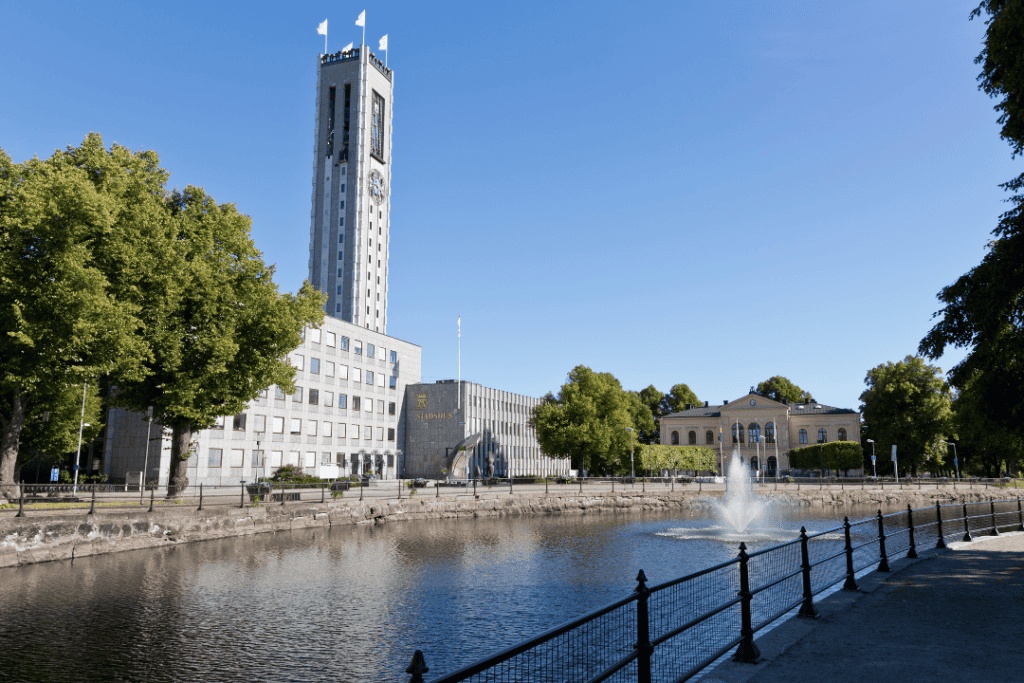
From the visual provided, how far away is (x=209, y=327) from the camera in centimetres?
2978

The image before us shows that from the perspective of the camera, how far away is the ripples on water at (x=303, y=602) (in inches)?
399

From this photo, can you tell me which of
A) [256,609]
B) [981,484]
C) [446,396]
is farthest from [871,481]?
[256,609]

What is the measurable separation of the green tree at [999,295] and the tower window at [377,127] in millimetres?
102702

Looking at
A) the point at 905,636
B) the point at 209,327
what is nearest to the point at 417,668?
the point at 905,636

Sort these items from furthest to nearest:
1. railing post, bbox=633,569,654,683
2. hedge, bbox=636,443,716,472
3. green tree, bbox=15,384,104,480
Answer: hedge, bbox=636,443,716,472
green tree, bbox=15,384,104,480
railing post, bbox=633,569,654,683

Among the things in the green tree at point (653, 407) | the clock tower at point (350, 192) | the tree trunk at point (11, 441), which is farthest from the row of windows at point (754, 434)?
the tree trunk at point (11, 441)

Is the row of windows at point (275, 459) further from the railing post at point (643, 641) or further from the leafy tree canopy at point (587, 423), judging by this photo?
the railing post at point (643, 641)

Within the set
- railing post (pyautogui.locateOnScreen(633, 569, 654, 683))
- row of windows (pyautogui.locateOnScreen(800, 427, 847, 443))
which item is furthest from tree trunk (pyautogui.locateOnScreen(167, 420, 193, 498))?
row of windows (pyautogui.locateOnScreen(800, 427, 847, 443))

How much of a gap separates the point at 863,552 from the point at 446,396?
66.8 m

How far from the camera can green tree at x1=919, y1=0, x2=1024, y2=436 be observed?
1470cm

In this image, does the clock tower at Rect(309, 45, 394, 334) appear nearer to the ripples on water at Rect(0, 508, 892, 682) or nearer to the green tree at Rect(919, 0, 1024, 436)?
the ripples on water at Rect(0, 508, 892, 682)

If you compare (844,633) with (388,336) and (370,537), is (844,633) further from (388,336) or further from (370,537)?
(388,336)

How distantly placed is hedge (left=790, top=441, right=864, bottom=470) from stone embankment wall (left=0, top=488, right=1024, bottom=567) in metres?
34.5

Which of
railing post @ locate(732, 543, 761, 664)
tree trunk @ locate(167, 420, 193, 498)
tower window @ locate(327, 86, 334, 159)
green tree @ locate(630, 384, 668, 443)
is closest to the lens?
railing post @ locate(732, 543, 761, 664)
